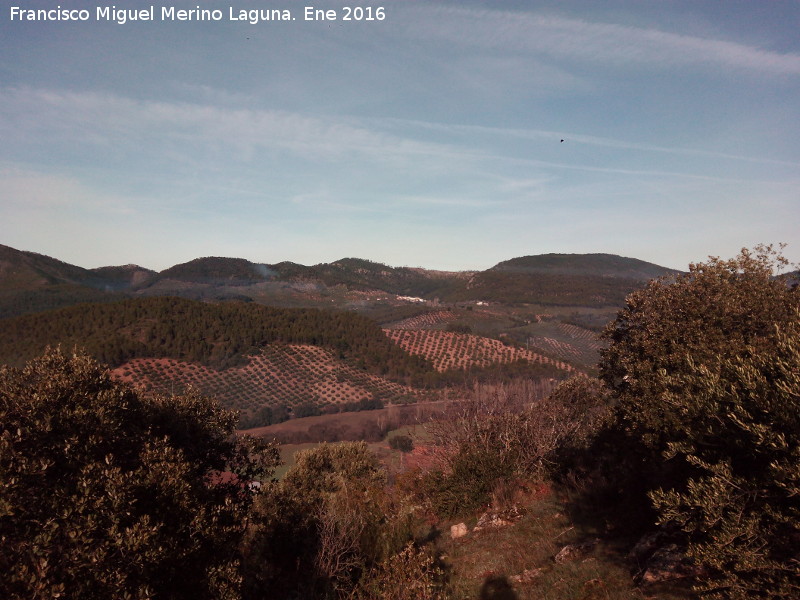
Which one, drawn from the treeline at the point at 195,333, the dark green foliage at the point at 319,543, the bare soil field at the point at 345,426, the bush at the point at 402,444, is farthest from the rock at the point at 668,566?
the treeline at the point at 195,333

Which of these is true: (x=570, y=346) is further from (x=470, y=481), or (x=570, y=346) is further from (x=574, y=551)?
(x=574, y=551)

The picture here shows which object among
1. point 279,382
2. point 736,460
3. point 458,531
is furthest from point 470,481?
point 279,382

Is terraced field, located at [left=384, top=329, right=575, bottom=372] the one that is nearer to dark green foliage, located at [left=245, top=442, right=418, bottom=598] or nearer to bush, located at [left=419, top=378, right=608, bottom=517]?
bush, located at [left=419, top=378, right=608, bottom=517]

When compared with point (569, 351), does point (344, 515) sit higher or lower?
higher

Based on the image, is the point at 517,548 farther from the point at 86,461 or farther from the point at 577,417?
the point at 577,417

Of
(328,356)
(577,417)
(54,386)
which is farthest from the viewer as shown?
(328,356)

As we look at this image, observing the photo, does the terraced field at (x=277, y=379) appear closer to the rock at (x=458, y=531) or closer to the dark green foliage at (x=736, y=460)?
the rock at (x=458, y=531)

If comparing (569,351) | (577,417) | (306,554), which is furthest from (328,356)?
(306,554)
